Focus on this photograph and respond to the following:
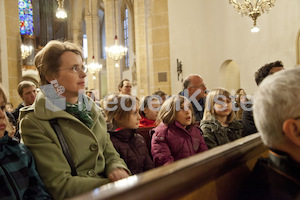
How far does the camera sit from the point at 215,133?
3.08m

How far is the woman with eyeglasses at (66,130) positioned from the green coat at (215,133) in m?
1.42


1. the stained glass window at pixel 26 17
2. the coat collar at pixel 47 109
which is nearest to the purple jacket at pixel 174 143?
the coat collar at pixel 47 109

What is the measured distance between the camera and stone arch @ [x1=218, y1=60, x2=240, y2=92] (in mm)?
10539

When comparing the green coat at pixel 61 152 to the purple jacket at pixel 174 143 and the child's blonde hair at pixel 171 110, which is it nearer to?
the purple jacket at pixel 174 143

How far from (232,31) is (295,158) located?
31.8 ft

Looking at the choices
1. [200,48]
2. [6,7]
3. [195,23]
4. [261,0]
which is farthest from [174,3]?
[6,7]

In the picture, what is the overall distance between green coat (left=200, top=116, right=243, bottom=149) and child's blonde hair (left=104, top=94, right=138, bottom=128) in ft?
2.95

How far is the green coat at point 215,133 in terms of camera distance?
10.0ft

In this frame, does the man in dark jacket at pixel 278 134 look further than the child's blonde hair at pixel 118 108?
No

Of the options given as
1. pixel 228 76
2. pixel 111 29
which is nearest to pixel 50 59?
pixel 228 76

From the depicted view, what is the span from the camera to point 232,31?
9.97 metres

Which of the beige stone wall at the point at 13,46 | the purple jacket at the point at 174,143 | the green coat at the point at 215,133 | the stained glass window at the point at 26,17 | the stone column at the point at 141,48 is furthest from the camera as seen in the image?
the stained glass window at the point at 26,17

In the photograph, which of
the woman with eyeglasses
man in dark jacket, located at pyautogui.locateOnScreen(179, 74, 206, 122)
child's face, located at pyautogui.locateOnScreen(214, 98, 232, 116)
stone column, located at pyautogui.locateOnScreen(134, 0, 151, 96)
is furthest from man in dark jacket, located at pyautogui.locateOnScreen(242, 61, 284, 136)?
stone column, located at pyautogui.locateOnScreen(134, 0, 151, 96)

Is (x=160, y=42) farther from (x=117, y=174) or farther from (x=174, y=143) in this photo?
(x=117, y=174)
